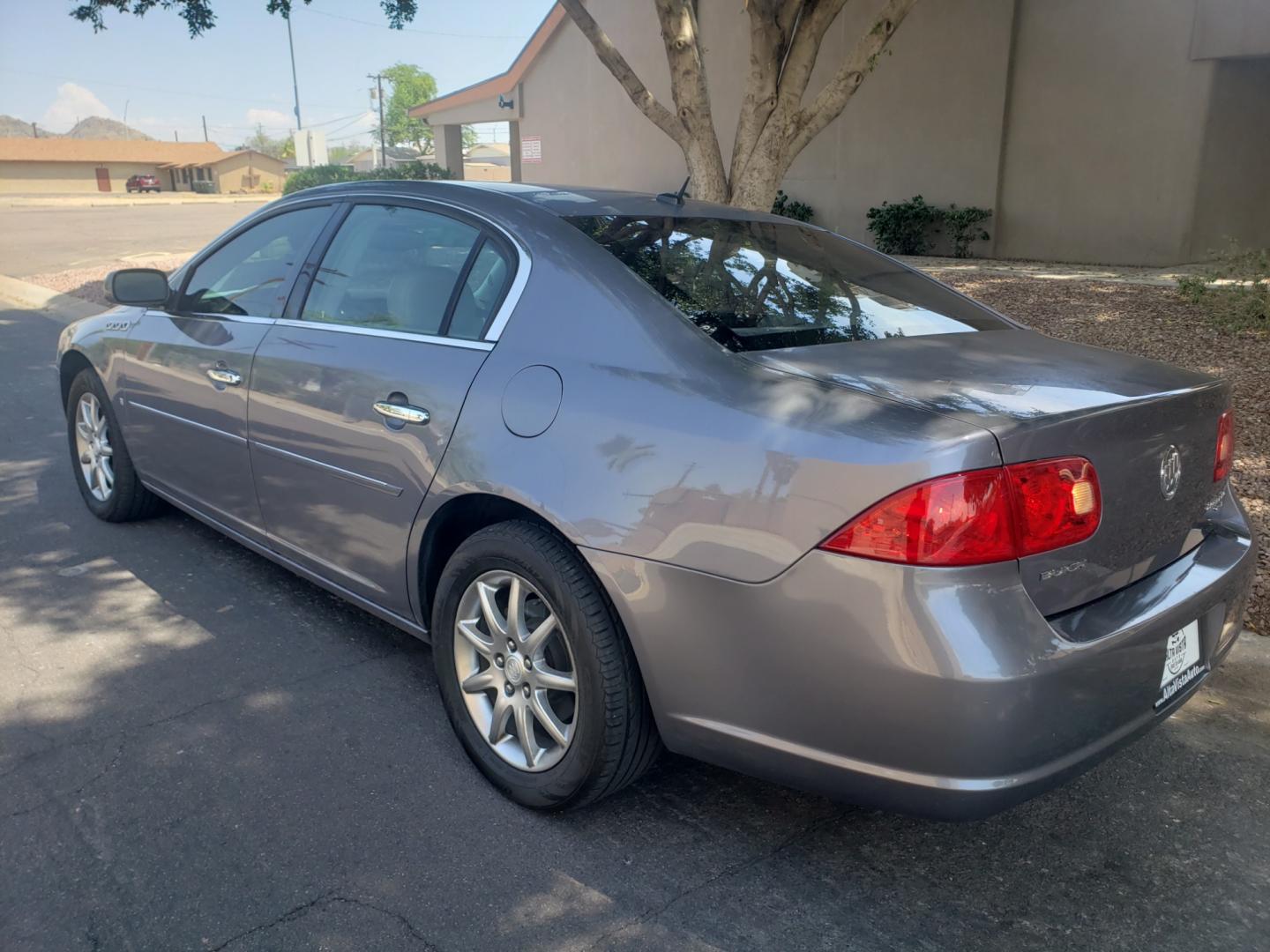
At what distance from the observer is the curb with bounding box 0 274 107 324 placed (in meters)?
13.1

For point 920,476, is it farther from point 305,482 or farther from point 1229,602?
point 305,482

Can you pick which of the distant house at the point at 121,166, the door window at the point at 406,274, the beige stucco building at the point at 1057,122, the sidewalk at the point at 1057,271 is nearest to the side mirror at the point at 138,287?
the door window at the point at 406,274

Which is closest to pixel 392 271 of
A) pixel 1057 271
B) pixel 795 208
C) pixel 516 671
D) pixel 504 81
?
pixel 516 671

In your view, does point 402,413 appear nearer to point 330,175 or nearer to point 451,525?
point 451,525

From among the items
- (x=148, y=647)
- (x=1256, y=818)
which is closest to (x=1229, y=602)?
(x=1256, y=818)

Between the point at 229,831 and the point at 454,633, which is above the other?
the point at 454,633

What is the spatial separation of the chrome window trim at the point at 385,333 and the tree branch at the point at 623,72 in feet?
19.6

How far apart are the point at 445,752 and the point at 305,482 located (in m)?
1.06

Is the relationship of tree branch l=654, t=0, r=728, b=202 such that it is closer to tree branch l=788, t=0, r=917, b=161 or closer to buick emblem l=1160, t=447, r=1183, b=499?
tree branch l=788, t=0, r=917, b=161

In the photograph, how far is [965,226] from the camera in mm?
14617

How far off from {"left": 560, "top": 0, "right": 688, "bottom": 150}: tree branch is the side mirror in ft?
18.0

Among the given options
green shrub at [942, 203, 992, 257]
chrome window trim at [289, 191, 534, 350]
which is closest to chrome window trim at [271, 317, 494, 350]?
chrome window trim at [289, 191, 534, 350]

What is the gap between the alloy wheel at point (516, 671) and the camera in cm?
276

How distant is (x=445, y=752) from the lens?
3.16 metres
